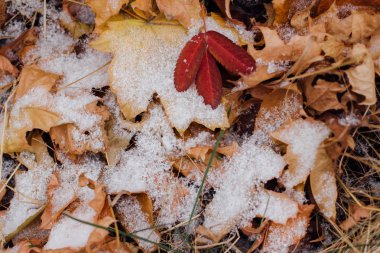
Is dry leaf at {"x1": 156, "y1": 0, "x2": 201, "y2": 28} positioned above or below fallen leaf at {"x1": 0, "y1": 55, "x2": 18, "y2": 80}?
above

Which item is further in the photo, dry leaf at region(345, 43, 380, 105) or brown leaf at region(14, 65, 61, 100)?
brown leaf at region(14, 65, 61, 100)

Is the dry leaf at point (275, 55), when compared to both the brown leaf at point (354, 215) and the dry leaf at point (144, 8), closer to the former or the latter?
the dry leaf at point (144, 8)

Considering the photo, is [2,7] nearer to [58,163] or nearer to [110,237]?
[58,163]

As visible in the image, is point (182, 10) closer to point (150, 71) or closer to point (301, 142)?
point (150, 71)

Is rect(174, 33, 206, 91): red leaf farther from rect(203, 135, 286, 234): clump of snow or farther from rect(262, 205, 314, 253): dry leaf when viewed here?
rect(262, 205, 314, 253): dry leaf

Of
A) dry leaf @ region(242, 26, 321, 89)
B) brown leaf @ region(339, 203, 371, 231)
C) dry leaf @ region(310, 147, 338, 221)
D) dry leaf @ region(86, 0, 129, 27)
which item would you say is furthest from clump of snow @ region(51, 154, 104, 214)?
brown leaf @ region(339, 203, 371, 231)

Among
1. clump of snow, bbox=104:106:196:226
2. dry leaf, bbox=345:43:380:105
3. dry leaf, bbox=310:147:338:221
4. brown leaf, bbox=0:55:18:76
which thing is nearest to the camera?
dry leaf, bbox=345:43:380:105

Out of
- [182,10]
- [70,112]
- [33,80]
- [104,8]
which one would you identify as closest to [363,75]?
[182,10]
